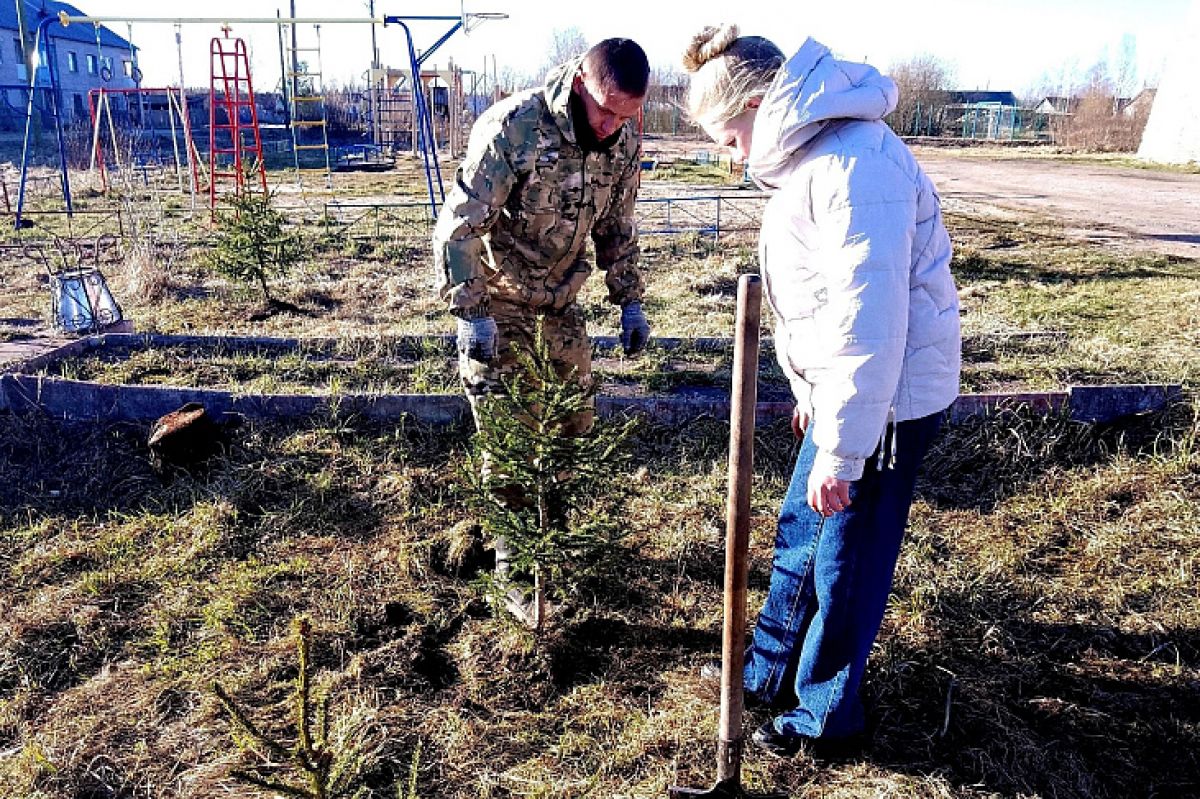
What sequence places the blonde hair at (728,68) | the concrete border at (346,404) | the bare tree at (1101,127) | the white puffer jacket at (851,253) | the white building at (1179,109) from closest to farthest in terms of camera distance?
the white puffer jacket at (851,253) → the blonde hair at (728,68) → the concrete border at (346,404) → the white building at (1179,109) → the bare tree at (1101,127)

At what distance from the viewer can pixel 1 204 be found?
14055mm

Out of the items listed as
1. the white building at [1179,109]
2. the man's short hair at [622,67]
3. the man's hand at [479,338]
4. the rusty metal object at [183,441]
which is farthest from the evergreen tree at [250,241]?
the white building at [1179,109]

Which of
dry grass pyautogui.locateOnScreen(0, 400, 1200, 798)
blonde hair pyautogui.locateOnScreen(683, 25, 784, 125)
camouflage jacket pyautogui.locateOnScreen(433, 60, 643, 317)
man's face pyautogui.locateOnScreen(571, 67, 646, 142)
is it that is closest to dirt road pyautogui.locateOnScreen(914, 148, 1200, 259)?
dry grass pyautogui.locateOnScreen(0, 400, 1200, 798)

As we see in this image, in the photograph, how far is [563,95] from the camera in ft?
9.36

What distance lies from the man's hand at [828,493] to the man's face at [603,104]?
1339 mm

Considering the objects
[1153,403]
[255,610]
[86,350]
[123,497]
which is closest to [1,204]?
[86,350]

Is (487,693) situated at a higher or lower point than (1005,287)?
lower

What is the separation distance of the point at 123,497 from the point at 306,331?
257 cm

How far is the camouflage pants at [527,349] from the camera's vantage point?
124 inches

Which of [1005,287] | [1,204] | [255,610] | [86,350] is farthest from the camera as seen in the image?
[1,204]

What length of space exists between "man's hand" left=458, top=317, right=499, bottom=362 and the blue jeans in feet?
3.58

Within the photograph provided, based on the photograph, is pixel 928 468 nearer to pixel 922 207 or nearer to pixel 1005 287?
pixel 922 207

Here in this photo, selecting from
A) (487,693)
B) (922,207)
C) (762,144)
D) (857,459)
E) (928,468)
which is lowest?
(487,693)

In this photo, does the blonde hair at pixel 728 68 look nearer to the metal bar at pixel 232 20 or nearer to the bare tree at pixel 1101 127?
the metal bar at pixel 232 20
